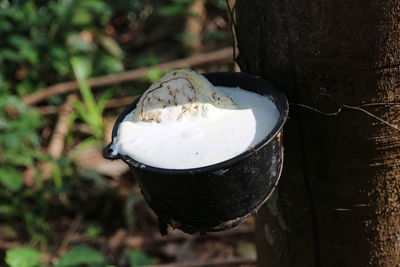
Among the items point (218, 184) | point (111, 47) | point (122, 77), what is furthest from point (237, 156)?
point (111, 47)

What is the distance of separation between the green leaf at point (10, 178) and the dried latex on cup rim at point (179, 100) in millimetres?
2167

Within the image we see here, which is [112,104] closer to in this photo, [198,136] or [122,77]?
[122,77]

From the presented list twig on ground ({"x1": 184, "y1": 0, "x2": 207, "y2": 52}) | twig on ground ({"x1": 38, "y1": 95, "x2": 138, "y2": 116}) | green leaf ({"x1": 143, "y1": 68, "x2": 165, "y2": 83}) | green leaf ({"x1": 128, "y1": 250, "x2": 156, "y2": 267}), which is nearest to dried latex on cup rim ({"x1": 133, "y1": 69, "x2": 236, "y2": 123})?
green leaf ({"x1": 128, "y1": 250, "x2": 156, "y2": 267})

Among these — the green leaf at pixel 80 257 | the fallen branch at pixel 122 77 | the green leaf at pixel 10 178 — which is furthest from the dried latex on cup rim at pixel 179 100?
the fallen branch at pixel 122 77

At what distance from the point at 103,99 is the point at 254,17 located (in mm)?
2894

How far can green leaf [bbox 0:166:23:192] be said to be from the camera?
337cm

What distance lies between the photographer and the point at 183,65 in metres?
4.19

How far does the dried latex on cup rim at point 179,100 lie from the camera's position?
56.4 inches

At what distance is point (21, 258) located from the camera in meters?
2.50

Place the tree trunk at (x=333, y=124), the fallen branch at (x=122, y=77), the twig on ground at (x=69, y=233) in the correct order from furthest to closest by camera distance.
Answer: the fallen branch at (x=122, y=77) < the twig on ground at (x=69, y=233) < the tree trunk at (x=333, y=124)

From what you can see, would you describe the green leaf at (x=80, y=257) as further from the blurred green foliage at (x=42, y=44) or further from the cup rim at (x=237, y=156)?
the blurred green foliage at (x=42, y=44)

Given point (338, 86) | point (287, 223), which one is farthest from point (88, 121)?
point (338, 86)

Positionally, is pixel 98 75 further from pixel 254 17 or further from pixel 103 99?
pixel 254 17

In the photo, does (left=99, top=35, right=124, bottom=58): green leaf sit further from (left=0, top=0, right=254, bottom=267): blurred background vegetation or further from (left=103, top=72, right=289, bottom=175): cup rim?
(left=103, top=72, right=289, bottom=175): cup rim
